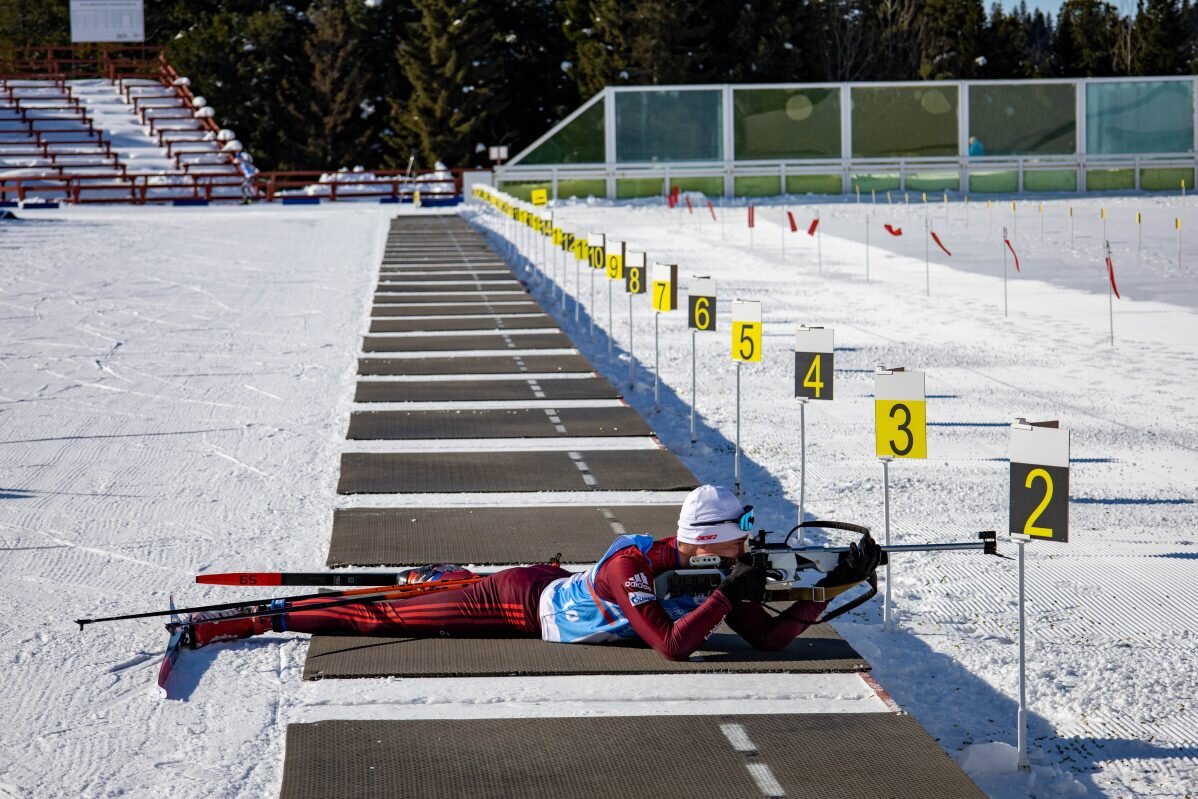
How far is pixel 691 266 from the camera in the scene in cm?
2691

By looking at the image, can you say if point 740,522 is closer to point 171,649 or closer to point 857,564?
point 857,564

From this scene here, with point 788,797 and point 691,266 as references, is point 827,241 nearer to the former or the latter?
point 691,266

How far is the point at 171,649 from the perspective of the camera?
668cm

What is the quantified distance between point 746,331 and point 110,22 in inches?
2365

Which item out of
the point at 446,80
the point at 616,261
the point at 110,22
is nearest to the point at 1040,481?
the point at 616,261

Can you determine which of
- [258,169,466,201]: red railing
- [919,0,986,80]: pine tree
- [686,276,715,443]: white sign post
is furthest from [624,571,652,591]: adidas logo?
[919,0,986,80]: pine tree

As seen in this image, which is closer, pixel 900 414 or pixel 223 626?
pixel 223 626

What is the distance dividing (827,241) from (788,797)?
2632 centimetres

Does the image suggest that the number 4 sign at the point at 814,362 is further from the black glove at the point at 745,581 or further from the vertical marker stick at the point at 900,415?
the black glove at the point at 745,581

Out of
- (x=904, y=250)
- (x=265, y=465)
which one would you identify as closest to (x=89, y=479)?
(x=265, y=465)

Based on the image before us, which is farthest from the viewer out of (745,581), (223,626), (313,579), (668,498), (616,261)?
(616,261)

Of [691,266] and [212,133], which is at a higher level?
[212,133]

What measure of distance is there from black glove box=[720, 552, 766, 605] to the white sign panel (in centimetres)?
6369

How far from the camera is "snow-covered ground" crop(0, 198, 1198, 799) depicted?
6.07m
